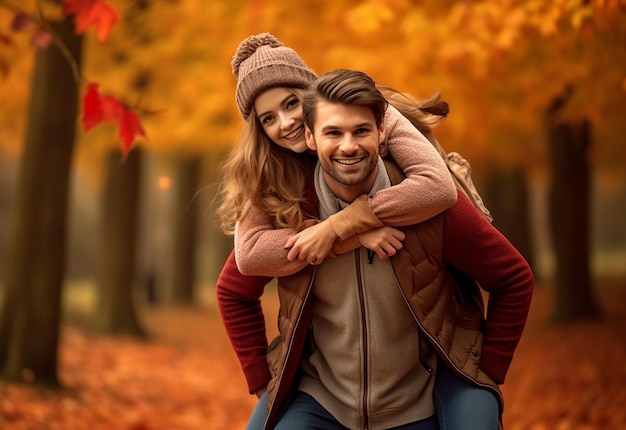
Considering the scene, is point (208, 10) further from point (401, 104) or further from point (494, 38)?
point (401, 104)

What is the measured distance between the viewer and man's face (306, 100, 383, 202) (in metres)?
2.99

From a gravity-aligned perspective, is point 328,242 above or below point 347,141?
below

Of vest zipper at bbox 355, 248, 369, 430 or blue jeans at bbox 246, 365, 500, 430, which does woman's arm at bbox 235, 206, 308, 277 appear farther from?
blue jeans at bbox 246, 365, 500, 430

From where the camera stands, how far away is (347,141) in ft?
9.80

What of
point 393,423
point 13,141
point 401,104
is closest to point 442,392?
point 393,423

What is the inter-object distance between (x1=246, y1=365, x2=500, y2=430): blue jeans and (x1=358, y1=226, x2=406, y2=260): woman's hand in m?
0.54

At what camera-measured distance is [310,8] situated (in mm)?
9680

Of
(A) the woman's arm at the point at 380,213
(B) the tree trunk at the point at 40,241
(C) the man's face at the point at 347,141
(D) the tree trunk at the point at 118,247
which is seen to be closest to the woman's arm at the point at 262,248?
(A) the woman's arm at the point at 380,213

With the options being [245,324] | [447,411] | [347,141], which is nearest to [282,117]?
[347,141]

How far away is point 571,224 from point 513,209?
5.47 meters

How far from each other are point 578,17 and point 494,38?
1.31 m

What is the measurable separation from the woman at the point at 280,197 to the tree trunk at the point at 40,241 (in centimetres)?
518

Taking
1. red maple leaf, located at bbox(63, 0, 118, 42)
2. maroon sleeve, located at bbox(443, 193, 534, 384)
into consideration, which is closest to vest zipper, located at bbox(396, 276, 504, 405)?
maroon sleeve, located at bbox(443, 193, 534, 384)

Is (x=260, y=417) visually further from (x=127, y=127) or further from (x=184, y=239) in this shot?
(x=184, y=239)
